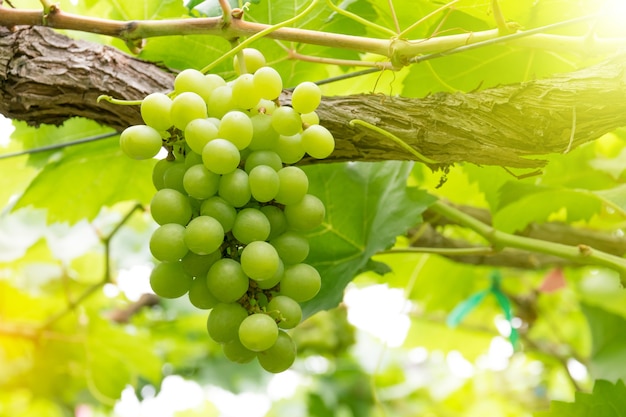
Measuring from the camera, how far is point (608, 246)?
120cm

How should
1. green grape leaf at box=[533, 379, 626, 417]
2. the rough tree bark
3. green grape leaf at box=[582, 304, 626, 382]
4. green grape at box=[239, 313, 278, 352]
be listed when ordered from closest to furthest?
green grape at box=[239, 313, 278, 352] → the rough tree bark → green grape leaf at box=[533, 379, 626, 417] → green grape leaf at box=[582, 304, 626, 382]

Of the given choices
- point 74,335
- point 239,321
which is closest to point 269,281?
point 239,321

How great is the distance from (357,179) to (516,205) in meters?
0.27

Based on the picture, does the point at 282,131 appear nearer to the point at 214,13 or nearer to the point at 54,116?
the point at 214,13

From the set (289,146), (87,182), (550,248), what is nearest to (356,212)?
(550,248)

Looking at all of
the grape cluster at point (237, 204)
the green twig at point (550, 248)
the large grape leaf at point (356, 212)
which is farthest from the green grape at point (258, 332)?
the green twig at point (550, 248)

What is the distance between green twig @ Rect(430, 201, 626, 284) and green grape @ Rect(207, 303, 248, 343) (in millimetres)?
519

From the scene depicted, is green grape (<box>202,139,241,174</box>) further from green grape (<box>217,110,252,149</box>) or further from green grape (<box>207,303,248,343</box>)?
green grape (<box>207,303,248,343</box>)

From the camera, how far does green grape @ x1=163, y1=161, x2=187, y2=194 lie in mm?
526

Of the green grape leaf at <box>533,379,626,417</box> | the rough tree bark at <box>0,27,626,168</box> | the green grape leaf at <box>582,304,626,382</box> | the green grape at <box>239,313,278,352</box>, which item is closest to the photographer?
the green grape at <box>239,313,278,352</box>

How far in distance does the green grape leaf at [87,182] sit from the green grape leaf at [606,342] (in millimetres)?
813

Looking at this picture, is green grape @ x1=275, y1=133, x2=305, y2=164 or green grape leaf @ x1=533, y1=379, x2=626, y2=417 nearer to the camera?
green grape @ x1=275, y1=133, x2=305, y2=164

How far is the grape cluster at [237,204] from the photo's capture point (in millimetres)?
478

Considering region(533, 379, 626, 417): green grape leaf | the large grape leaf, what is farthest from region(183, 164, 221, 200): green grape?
region(533, 379, 626, 417): green grape leaf
